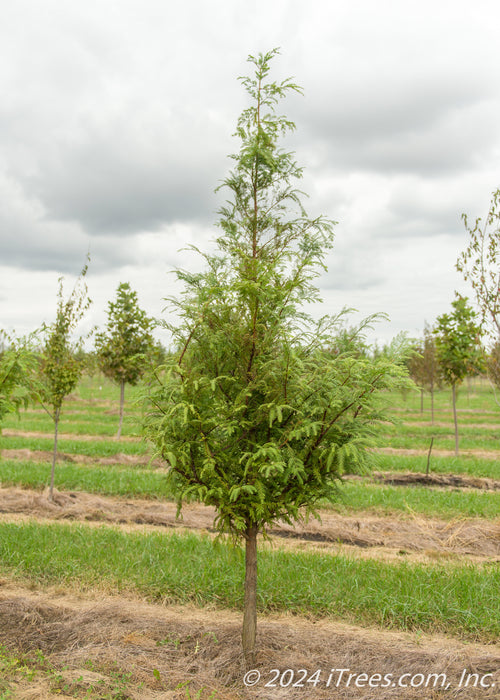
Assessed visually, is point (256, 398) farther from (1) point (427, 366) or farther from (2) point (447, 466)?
(1) point (427, 366)

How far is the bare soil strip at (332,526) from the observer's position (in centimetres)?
794

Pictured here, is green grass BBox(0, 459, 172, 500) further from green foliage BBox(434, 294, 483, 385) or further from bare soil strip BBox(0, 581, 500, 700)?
green foliage BBox(434, 294, 483, 385)

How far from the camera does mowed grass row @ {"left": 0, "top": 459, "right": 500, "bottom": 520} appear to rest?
9.76m

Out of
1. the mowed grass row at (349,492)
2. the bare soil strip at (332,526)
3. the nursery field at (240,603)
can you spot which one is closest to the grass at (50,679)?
the nursery field at (240,603)

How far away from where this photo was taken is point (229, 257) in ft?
14.9

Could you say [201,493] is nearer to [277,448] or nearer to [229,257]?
[277,448]

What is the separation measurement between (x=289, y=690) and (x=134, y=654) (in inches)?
57.1

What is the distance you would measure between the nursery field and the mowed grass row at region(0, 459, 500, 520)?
77mm

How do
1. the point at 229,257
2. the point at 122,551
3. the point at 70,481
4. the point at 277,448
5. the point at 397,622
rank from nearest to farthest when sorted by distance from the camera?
the point at 277,448, the point at 229,257, the point at 397,622, the point at 122,551, the point at 70,481

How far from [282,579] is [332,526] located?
3192mm

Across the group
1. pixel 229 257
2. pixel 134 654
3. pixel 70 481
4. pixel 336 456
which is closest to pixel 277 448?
pixel 336 456

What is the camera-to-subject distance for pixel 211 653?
4645 mm

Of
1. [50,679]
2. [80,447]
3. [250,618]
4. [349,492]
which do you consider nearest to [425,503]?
[349,492]

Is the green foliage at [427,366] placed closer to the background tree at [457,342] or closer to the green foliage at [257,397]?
the background tree at [457,342]
